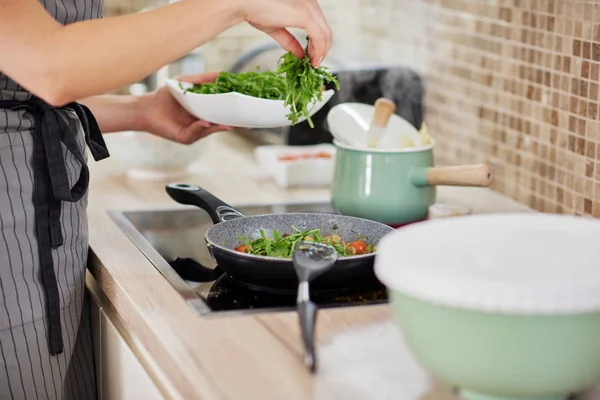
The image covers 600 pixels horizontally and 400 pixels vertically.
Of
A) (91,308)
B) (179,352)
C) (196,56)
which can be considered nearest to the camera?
(179,352)

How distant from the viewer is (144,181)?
2.23m

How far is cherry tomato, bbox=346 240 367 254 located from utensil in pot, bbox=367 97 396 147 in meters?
0.38

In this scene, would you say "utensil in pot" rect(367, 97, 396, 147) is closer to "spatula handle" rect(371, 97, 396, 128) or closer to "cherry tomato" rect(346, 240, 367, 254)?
"spatula handle" rect(371, 97, 396, 128)

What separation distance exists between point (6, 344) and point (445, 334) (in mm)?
739

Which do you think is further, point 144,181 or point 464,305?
point 144,181

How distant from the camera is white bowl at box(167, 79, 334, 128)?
167cm

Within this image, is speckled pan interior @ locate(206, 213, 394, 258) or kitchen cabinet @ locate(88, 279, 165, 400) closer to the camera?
kitchen cabinet @ locate(88, 279, 165, 400)

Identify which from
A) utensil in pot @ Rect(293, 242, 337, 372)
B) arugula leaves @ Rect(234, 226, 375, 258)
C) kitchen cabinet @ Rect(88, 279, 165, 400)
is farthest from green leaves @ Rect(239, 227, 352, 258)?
kitchen cabinet @ Rect(88, 279, 165, 400)

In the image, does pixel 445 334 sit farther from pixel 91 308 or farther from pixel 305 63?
pixel 91 308

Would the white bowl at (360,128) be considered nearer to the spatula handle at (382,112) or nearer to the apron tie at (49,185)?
the spatula handle at (382,112)

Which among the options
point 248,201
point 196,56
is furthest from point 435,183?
point 196,56

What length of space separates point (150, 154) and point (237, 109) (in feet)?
1.88

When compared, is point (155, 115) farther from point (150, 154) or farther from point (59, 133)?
point (59, 133)

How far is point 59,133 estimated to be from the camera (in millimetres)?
1442
